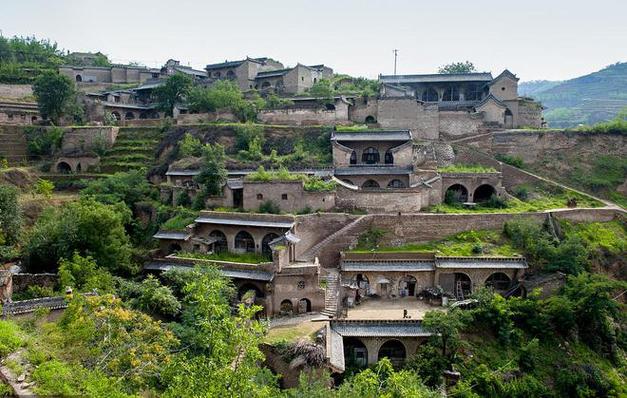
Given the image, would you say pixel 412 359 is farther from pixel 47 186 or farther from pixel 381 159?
pixel 47 186

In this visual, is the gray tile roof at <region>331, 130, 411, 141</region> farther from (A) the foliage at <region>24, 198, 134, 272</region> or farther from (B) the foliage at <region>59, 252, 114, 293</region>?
(B) the foliage at <region>59, 252, 114, 293</region>

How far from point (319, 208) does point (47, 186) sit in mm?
16403

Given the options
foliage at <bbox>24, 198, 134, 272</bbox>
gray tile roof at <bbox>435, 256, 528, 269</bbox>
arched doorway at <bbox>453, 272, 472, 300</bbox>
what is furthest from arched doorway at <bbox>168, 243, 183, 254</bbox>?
arched doorway at <bbox>453, 272, 472, 300</bbox>

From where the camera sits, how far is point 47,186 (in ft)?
103

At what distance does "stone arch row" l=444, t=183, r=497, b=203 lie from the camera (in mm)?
31484

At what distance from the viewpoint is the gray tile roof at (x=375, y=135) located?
3453 cm

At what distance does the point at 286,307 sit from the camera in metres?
23.2

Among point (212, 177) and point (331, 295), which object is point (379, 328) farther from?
point (212, 177)

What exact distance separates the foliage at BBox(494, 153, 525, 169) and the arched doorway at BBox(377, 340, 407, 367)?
19079 mm

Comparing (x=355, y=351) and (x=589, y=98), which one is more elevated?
(x=589, y=98)

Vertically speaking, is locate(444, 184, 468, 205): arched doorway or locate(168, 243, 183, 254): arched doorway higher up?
locate(444, 184, 468, 205): arched doorway

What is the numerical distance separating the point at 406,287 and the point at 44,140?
95.0 ft

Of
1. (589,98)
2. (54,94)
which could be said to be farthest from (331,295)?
(589,98)

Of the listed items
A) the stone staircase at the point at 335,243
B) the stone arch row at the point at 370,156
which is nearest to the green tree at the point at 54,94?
the stone arch row at the point at 370,156
